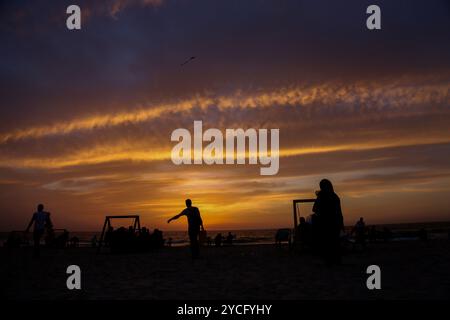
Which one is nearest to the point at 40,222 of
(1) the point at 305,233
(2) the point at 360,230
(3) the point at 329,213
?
(1) the point at 305,233

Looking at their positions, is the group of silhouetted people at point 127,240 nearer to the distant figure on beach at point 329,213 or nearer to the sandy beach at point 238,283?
the sandy beach at point 238,283

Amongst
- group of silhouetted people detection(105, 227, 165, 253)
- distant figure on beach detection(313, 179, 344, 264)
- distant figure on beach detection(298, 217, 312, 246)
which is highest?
distant figure on beach detection(313, 179, 344, 264)

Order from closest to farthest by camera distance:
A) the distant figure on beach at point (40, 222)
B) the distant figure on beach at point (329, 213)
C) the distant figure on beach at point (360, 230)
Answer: the distant figure on beach at point (329, 213), the distant figure on beach at point (40, 222), the distant figure on beach at point (360, 230)

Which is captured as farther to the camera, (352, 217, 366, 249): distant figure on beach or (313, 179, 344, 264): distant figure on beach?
(352, 217, 366, 249): distant figure on beach

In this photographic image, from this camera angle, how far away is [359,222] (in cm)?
2245

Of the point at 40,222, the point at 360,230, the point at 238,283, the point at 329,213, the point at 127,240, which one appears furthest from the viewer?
the point at 360,230

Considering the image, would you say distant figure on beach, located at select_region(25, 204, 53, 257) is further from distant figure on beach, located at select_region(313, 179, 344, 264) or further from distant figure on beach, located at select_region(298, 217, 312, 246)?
distant figure on beach, located at select_region(313, 179, 344, 264)

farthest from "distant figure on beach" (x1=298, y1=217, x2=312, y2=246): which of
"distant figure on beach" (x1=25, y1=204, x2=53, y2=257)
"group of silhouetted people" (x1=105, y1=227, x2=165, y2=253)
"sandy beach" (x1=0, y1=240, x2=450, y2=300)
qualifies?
"distant figure on beach" (x1=25, y1=204, x2=53, y2=257)

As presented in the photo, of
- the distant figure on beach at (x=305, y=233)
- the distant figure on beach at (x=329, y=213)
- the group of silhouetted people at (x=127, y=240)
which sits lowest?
the group of silhouetted people at (x=127, y=240)

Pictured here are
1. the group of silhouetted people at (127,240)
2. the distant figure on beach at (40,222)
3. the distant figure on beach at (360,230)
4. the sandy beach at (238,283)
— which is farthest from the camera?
the distant figure on beach at (360,230)

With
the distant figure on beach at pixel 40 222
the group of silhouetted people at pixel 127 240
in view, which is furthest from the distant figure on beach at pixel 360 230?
the distant figure on beach at pixel 40 222

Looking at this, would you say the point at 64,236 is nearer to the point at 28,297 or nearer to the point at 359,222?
the point at 359,222

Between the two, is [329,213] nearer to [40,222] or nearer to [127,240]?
[40,222]
